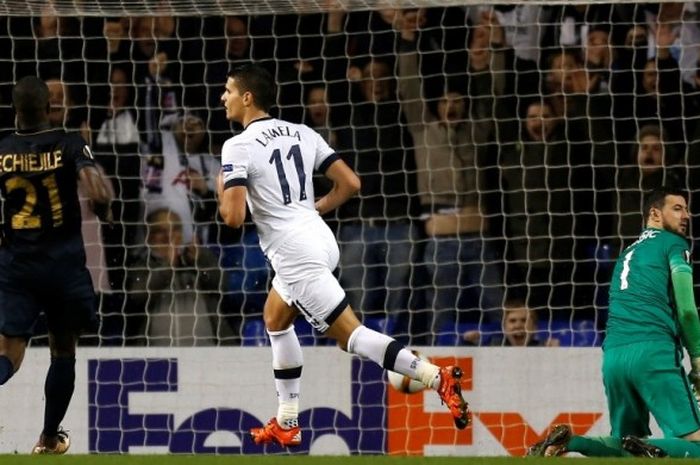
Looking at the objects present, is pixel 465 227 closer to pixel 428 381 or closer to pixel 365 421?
pixel 365 421

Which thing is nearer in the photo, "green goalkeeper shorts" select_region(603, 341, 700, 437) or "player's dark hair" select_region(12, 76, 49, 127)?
"player's dark hair" select_region(12, 76, 49, 127)

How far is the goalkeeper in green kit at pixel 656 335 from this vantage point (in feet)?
30.8

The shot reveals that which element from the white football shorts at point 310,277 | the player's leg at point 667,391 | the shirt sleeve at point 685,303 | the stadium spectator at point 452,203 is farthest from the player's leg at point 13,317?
the stadium spectator at point 452,203

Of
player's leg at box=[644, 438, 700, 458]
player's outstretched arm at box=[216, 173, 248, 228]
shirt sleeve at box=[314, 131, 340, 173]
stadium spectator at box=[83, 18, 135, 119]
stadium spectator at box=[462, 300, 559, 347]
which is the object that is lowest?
player's leg at box=[644, 438, 700, 458]

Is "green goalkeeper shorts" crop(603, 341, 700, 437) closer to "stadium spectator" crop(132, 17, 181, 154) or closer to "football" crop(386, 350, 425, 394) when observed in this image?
"football" crop(386, 350, 425, 394)

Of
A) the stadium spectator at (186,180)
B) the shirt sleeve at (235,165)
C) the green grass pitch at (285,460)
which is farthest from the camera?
the stadium spectator at (186,180)

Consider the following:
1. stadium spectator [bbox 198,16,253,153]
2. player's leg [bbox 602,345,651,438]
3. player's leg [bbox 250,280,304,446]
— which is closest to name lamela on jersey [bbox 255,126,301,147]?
player's leg [bbox 250,280,304,446]

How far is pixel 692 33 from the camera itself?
39.7 feet

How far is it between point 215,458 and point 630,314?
2771mm

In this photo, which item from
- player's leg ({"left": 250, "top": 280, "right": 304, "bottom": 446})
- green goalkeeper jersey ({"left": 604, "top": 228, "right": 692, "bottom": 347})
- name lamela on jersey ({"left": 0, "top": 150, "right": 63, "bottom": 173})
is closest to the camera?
name lamela on jersey ({"left": 0, "top": 150, "right": 63, "bottom": 173})

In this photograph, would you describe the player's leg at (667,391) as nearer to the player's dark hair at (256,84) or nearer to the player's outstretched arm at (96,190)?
the player's dark hair at (256,84)

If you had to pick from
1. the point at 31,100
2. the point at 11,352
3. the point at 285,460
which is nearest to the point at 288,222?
the point at 31,100

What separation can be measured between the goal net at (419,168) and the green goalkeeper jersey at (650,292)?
210 centimetres

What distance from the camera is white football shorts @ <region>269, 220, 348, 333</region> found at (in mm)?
8959
